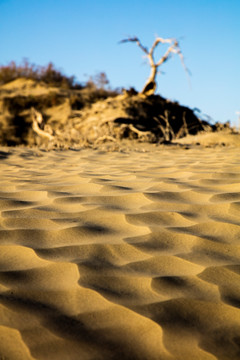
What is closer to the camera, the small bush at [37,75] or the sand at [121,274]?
the sand at [121,274]

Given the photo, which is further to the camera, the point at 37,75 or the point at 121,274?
the point at 37,75

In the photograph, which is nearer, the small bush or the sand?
the sand

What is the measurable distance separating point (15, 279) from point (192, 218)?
3.29 feet

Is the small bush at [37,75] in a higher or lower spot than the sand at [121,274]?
higher

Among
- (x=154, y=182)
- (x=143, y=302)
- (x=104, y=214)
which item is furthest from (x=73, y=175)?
(x=143, y=302)

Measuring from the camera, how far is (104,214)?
80.1 inches

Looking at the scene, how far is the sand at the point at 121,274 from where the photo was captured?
1.02 meters

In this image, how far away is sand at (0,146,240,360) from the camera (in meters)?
1.02

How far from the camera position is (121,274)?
1.38 metres

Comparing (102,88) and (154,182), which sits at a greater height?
(102,88)

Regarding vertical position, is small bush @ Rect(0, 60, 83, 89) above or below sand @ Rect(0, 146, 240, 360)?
above

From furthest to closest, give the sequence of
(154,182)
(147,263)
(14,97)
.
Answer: (14,97), (154,182), (147,263)

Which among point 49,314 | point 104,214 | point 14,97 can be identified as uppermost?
point 14,97

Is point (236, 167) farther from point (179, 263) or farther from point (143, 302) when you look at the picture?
point (143, 302)
